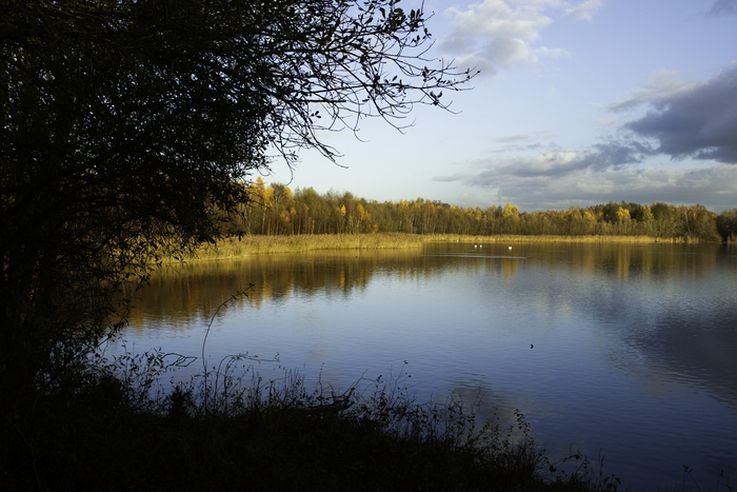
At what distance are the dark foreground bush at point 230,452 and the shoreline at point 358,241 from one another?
11.4 m

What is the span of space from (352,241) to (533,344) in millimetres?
44801

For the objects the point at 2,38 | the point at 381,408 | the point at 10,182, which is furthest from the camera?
the point at 381,408

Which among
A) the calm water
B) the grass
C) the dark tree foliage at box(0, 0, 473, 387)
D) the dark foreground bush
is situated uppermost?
the dark tree foliage at box(0, 0, 473, 387)

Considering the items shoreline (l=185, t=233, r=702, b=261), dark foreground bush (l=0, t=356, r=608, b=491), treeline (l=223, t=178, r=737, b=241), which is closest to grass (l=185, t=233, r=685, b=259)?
shoreline (l=185, t=233, r=702, b=261)

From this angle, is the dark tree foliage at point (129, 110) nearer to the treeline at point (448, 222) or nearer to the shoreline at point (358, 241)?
the shoreline at point (358, 241)

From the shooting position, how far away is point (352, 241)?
59312 millimetres

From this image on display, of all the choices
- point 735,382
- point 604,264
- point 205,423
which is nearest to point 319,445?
point 205,423

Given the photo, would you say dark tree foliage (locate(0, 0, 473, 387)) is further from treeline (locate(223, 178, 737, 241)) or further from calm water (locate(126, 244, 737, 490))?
treeline (locate(223, 178, 737, 241))

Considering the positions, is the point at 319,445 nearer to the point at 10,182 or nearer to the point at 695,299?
the point at 10,182

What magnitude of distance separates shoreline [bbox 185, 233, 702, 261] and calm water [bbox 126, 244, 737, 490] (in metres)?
3.04

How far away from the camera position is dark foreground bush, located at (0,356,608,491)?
438 centimetres

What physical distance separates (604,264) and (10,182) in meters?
41.8

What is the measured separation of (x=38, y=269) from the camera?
16.7 feet

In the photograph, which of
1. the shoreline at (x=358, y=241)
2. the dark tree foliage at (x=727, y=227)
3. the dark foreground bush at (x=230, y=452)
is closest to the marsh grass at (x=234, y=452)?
the dark foreground bush at (x=230, y=452)
